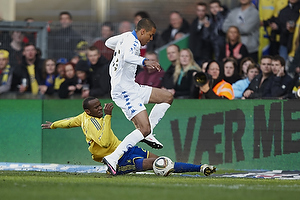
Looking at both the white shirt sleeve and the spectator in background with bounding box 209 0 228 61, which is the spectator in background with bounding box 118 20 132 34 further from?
the white shirt sleeve

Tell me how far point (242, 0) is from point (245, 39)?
37.9 inches

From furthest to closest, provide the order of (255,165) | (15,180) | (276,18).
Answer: (276,18) → (255,165) → (15,180)

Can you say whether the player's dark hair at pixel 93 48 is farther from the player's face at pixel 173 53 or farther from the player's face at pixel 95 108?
the player's face at pixel 95 108

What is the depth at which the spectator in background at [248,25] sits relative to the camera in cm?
1398

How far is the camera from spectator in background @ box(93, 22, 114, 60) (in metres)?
14.2

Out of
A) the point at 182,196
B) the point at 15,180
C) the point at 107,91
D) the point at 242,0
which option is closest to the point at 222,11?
the point at 242,0

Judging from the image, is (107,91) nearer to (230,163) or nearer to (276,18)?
(230,163)

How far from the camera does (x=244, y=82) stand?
40.5 ft

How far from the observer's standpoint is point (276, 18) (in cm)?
1360

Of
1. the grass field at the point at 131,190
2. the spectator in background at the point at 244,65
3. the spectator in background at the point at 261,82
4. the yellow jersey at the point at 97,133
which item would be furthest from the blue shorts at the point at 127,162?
the spectator in background at the point at 244,65

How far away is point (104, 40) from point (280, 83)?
4602 millimetres

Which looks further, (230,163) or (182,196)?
(230,163)

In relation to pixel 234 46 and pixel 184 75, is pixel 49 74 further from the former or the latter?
pixel 234 46

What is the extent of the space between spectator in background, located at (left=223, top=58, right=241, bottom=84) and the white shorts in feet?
12.2
